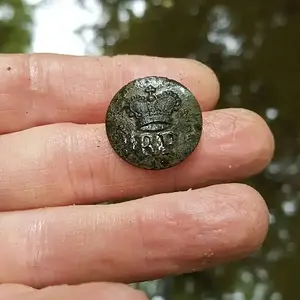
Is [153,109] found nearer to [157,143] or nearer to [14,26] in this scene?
[157,143]

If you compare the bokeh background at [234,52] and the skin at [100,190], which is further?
the bokeh background at [234,52]

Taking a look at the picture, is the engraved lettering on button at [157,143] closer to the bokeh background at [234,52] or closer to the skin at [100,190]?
the skin at [100,190]

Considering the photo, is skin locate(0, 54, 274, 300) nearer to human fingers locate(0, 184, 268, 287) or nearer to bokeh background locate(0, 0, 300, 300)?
human fingers locate(0, 184, 268, 287)


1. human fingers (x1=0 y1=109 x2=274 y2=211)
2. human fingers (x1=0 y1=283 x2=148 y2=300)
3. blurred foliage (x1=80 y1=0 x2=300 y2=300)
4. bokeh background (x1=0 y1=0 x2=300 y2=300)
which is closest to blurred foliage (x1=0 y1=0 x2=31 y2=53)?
bokeh background (x1=0 y1=0 x2=300 y2=300)

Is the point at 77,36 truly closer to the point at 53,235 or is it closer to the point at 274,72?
the point at 274,72

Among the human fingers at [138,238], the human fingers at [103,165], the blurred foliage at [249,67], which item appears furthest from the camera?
the blurred foliage at [249,67]

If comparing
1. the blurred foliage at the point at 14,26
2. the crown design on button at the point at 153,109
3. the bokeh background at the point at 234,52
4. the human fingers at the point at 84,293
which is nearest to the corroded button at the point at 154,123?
the crown design on button at the point at 153,109
